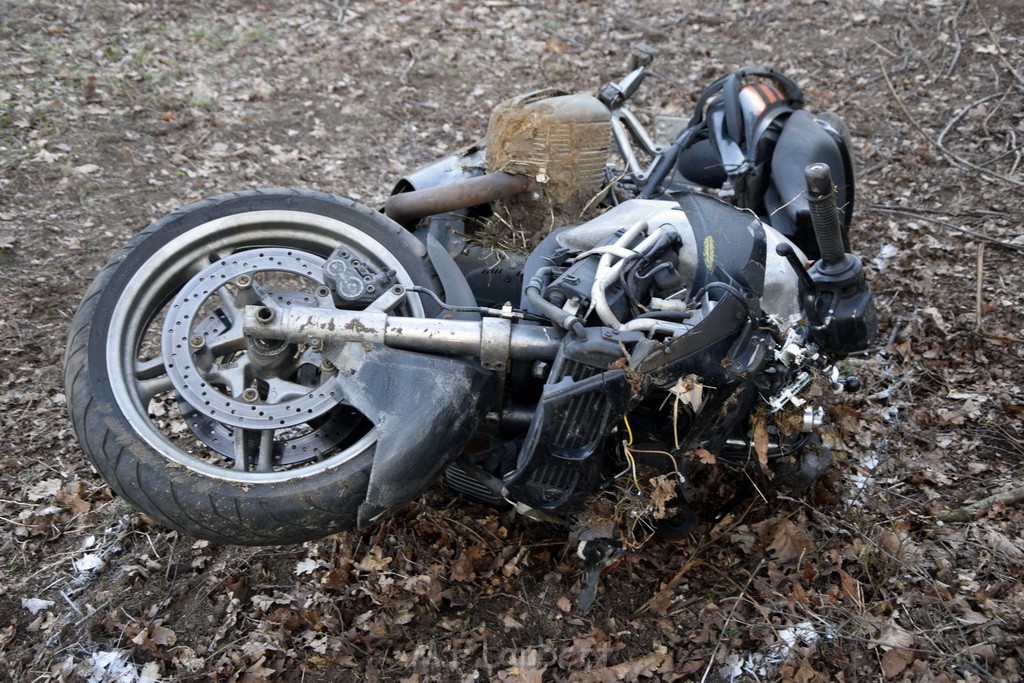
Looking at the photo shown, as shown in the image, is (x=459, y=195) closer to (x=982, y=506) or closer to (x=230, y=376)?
(x=230, y=376)

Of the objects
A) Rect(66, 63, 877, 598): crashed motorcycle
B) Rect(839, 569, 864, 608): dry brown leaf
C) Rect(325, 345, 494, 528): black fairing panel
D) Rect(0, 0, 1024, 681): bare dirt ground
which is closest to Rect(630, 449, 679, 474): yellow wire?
Rect(66, 63, 877, 598): crashed motorcycle

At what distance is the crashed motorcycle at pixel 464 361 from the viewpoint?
248 centimetres

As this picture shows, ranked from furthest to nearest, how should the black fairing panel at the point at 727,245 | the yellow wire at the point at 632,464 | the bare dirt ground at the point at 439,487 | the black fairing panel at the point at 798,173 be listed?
the black fairing panel at the point at 798,173
the bare dirt ground at the point at 439,487
the black fairing panel at the point at 727,245
the yellow wire at the point at 632,464

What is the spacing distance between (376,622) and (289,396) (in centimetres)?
93

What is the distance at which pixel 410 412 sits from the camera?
2.53 meters

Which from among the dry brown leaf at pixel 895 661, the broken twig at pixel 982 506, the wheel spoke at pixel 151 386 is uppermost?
the wheel spoke at pixel 151 386

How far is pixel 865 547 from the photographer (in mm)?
3104

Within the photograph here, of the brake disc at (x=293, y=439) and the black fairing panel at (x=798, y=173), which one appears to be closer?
the brake disc at (x=293, y=439)

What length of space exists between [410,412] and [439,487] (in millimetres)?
Result: 1011

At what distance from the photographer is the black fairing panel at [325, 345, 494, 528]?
2.50 metres

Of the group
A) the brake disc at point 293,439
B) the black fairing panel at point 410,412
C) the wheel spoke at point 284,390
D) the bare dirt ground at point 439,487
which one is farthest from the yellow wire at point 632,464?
the wheel spoke at point 284,390

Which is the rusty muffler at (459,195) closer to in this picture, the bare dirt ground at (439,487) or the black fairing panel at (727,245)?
the black fairing panel at (727,245)

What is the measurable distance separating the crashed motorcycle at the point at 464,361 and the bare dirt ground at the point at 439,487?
0.34 metres

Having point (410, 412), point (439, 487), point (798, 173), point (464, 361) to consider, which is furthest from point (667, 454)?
point (798, 173)
